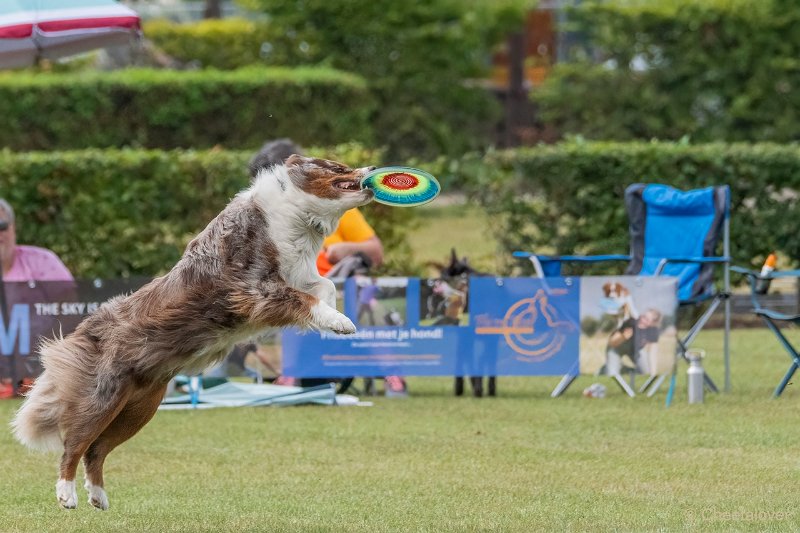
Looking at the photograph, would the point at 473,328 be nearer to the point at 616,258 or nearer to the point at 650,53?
the point at 616,258

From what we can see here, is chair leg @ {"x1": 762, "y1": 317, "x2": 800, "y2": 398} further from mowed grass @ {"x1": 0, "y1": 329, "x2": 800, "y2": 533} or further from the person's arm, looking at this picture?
the person's arm

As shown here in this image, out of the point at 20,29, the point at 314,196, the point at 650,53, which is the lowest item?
the point at 314,196

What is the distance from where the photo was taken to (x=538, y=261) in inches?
427

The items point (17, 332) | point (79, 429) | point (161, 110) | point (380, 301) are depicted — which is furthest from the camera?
point (161, 110)

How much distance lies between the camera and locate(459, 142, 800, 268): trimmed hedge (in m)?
13.7

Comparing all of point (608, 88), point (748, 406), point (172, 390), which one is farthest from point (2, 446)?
point (608, 88)

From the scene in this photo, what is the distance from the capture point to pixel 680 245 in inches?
437

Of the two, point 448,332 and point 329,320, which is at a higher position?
point 329,320

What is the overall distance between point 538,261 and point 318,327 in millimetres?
4816

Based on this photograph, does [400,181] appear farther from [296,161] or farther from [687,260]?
[687,260]

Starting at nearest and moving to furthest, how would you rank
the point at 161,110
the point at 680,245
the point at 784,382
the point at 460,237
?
the point at 784,382
the point at 680,245
the point at 460,237
the point at 161,110

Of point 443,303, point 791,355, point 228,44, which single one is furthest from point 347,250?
point 228,44

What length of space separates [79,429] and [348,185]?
5.38 ft

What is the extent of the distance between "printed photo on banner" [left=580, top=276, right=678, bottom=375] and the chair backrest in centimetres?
33
